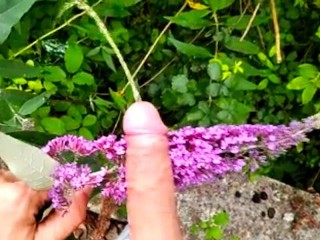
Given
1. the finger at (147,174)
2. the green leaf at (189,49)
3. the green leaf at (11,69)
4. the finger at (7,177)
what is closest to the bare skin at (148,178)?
the finger at (147,174)

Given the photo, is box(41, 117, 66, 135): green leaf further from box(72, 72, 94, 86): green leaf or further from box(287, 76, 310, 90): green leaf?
box(287, 76, 310, 90): green leaf

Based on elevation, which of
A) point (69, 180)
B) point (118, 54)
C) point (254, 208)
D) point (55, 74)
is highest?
point (118, 54)

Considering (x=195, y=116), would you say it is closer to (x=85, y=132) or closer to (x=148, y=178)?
(x=85, y=132)

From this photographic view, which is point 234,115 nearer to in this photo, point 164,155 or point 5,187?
point 5,187

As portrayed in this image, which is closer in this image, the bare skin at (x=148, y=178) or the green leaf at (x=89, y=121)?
the bare skin at (x=148, y=178)

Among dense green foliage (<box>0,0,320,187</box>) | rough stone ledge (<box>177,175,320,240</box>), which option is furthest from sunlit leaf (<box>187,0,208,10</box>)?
rough stone ledge (<box>177,175,320,240</box>)

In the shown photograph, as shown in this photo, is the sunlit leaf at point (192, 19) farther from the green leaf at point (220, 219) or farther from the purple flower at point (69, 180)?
the purple flower at point (69, 180)

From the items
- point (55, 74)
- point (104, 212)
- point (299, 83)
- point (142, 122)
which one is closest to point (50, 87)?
point (55, 74)
